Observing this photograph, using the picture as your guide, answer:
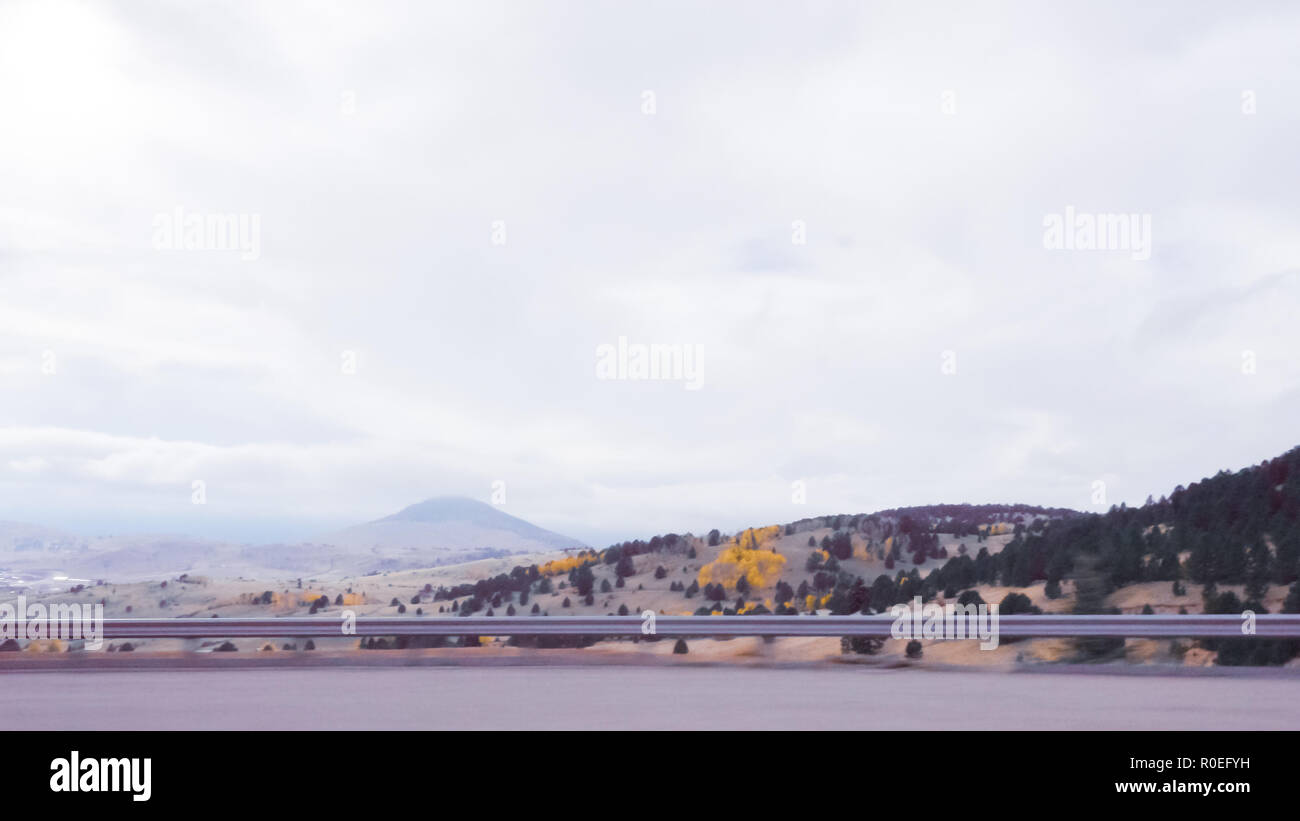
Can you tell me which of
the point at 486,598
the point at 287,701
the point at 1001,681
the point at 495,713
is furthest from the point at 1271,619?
the point at 486,598

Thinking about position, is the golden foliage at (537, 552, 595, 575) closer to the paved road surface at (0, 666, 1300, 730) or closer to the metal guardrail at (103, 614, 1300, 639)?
the metal guardrail at (103, 614, 1300, 639)

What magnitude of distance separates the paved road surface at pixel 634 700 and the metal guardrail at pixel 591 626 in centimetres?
51

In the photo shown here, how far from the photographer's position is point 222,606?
2562 cm

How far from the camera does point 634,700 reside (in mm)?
9680

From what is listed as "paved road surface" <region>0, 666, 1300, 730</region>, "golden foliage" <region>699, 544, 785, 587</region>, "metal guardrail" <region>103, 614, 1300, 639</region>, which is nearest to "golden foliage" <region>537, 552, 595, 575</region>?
"golden foliage" <region>699, 544, 785, 587</region>

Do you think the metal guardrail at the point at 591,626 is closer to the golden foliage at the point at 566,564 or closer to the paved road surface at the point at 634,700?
the paved road surface at the point at 634,700

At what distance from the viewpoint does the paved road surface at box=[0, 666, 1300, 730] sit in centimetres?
840

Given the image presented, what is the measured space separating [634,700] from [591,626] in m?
3.01

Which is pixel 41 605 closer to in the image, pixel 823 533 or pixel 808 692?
pixel 808 692

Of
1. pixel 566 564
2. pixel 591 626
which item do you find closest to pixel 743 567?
pixel 566 564

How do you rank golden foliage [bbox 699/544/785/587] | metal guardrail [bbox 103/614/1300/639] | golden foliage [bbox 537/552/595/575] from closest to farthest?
metal guardrail [bbox 103/614/1300/639] < golden foliage [bbox 699/544/785/587] < golden foliage [bbox 537/552/595/575]

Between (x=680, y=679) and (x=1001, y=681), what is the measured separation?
3.44 meters

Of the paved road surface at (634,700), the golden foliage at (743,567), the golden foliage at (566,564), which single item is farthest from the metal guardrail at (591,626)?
the golden foliage at (566,564)

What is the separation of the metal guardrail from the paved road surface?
514mm
